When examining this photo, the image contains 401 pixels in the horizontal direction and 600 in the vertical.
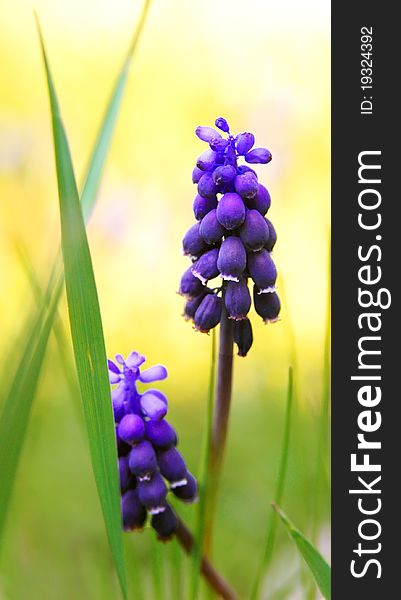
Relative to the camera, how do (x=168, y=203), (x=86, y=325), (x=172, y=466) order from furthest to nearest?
(x=168, y=203), (x=172, y=466), (x=86, y=325)

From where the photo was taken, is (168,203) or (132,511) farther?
(168,203)

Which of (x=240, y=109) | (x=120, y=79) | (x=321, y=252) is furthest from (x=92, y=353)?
(x=240, y=109)

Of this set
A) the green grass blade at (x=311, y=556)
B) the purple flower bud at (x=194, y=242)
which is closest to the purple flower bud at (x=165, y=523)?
the green grass blade at (x=311, y=556)

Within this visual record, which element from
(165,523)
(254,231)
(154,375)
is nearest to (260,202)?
(254,231)

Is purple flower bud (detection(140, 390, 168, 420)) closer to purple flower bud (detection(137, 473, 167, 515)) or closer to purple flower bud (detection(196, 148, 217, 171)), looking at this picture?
purple flower bud (detection(137, 473, 167, 515))

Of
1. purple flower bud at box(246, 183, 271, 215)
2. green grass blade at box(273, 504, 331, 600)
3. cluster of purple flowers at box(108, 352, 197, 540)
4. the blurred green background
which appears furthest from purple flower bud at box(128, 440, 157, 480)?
the blurred green background

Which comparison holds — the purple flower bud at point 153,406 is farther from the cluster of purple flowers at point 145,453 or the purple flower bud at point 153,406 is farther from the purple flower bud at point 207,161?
the purple flower bud at point 207,161

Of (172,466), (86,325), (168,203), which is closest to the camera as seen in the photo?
(86,325)

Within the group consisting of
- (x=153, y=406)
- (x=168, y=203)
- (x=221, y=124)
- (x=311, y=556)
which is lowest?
(x=311, y=556)

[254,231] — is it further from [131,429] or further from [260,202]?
[131,429]
